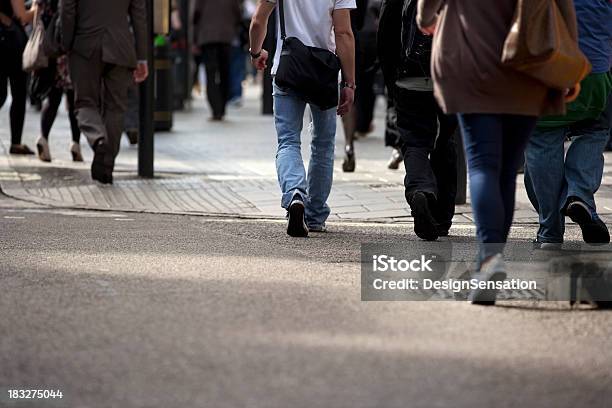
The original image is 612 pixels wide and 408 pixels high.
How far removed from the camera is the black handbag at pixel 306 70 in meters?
7.96

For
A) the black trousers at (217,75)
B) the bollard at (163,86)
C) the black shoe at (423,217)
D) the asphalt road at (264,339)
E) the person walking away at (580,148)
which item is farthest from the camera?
the black trousers at (217,75)

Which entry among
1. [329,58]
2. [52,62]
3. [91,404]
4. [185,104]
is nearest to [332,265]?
[329,58]

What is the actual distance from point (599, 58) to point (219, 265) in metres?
2.22

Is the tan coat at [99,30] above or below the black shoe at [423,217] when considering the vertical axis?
above

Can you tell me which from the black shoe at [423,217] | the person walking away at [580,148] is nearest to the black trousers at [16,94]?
the black shoe at [423,217]

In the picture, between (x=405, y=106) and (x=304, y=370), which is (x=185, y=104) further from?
(x=304, y=370)

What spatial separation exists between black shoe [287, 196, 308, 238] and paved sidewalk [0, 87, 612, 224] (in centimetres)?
110

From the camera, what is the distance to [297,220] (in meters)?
8.05

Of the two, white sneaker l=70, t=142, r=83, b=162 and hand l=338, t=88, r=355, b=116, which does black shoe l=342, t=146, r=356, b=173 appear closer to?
white sneaker l=70, t=142, r=83, b=162

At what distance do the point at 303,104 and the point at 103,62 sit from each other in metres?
3.12

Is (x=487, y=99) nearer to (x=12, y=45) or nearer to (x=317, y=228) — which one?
(x=317, y=228)

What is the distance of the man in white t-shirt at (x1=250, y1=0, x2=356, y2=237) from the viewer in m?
8.02

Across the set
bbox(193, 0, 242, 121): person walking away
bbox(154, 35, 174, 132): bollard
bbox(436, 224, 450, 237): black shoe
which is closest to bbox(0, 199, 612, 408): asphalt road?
bbox(436, 224, 450, 237): black shoe

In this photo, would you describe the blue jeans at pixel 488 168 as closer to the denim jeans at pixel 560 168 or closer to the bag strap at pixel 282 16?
the denim jeans at pixel 560 168
